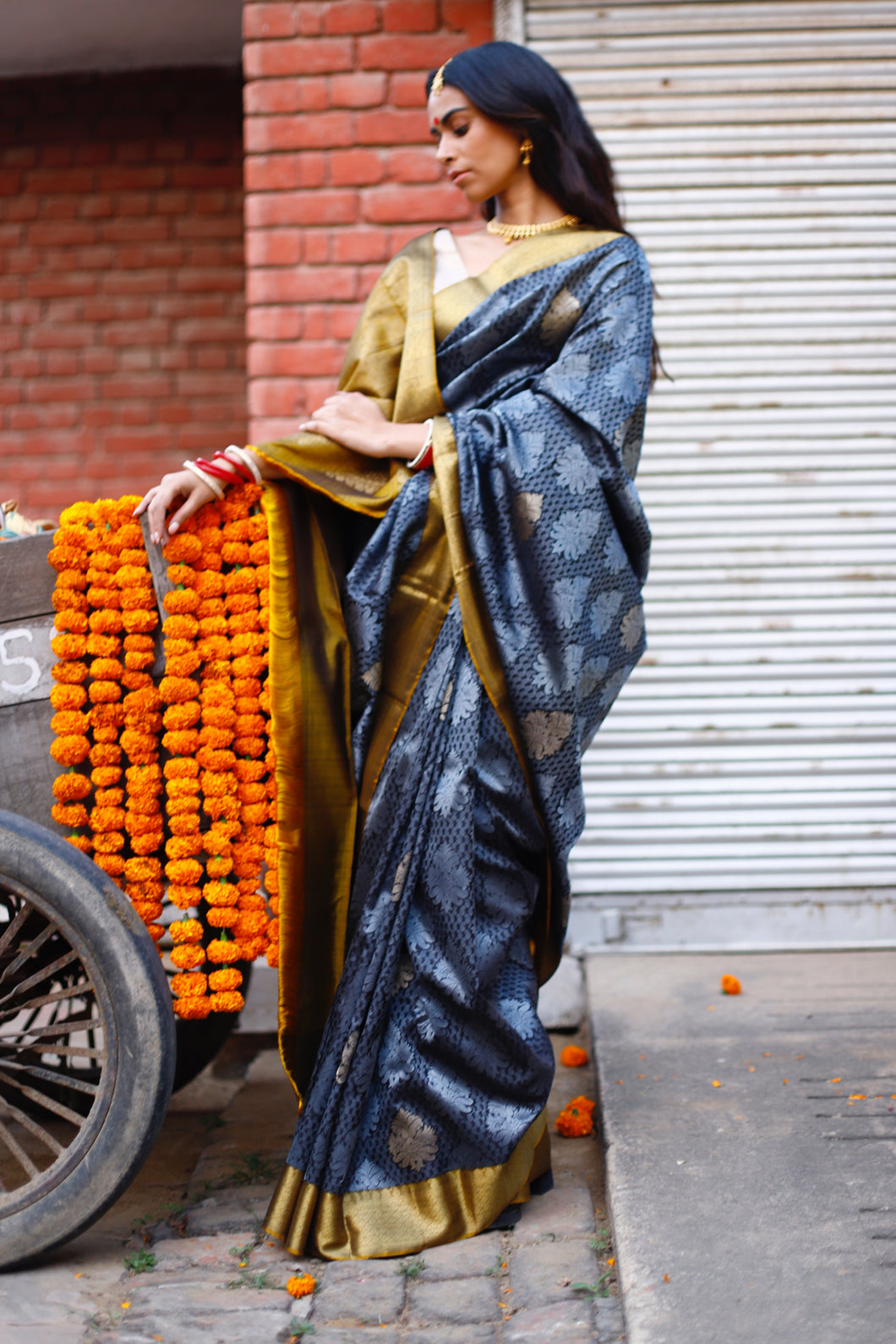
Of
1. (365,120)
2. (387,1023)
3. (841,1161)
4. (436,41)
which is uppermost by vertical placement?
(436,41)

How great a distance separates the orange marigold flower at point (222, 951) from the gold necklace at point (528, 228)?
1398mm

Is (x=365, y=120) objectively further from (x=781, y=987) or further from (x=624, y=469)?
(x=781, y=987)

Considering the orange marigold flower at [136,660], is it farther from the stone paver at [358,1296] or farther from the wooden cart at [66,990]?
the stone paver at [358,1296]

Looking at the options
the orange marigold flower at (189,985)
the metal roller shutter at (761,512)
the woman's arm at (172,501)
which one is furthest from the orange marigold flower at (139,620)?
the metal roller shutter at (761,512)

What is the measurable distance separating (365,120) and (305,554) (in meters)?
1.85

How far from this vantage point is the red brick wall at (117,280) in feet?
14.6

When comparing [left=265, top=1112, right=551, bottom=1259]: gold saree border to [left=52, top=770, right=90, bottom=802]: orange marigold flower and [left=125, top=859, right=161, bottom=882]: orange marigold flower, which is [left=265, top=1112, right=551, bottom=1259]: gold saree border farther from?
[left=52, top=770, right=90, bottom=802]: orange marigold flower

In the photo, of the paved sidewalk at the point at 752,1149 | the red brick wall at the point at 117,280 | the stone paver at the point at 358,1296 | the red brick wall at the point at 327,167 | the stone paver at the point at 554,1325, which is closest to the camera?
the paved sidewalk at the point at 752,1149

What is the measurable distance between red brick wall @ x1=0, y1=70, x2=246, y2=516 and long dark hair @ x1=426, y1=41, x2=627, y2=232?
2490 millimetres

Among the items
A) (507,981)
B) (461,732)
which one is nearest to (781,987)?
(507,981)

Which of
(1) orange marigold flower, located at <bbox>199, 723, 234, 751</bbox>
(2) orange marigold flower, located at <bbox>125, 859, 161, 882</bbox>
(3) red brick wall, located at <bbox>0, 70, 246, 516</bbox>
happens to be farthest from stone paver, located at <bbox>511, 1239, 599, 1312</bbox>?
(3) red brick wall, located at <bbox>0, 70, 246, 516</bbox>

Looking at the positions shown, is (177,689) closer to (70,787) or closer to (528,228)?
(70,787)

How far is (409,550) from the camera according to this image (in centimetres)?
195

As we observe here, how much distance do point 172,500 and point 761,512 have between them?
2.06 meters
